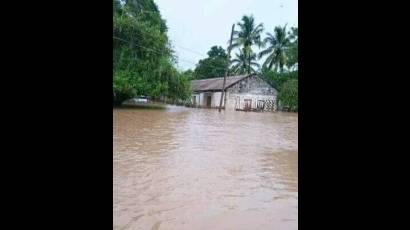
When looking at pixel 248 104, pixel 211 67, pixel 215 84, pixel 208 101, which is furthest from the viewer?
pixel 211 67

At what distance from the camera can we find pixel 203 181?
511cm

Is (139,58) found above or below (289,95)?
above

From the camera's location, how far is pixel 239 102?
20.3 m

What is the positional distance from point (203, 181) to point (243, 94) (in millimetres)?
15380

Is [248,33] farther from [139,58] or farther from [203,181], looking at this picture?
[203,181]

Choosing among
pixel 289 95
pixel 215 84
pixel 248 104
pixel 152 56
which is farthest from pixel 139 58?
pixel 289 95

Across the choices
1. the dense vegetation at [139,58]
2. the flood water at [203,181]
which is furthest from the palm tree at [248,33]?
the flood water at [203,181]

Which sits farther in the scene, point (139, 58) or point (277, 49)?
point (277, 49)

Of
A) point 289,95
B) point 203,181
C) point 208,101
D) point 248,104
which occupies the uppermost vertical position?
point 289,95

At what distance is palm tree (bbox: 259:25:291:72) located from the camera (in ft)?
72.7
